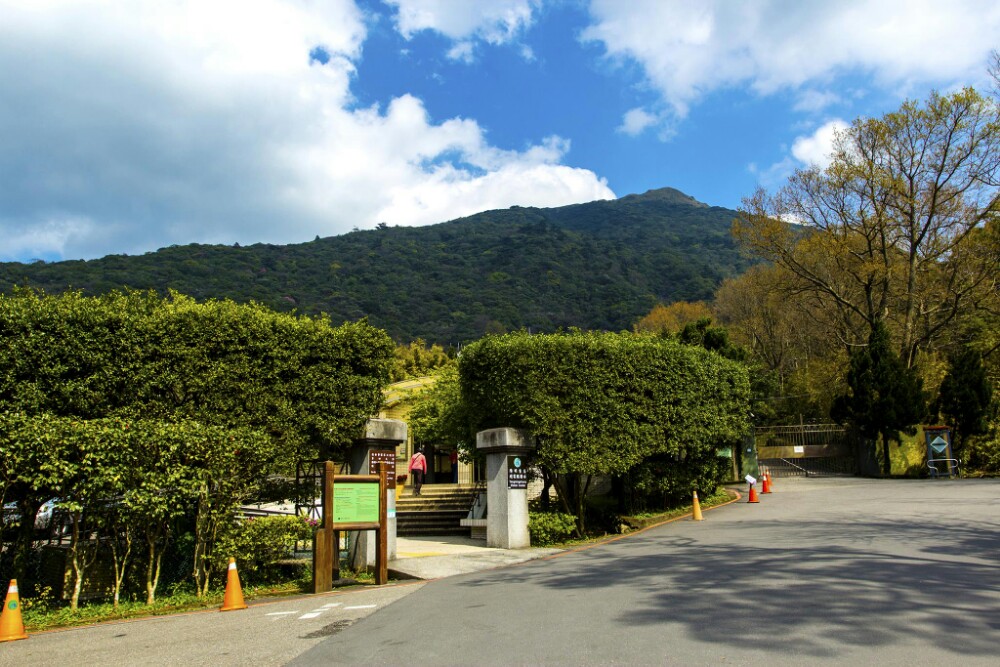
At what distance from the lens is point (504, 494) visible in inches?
562

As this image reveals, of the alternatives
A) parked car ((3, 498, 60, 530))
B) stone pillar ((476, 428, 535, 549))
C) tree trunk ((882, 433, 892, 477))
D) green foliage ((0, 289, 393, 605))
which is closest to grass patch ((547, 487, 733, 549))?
stone pillar ((476, 428, 535, 549))

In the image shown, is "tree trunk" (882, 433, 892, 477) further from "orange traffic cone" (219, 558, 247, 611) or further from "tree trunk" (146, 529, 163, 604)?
"tree trunk" (146, 529, 163, 604)

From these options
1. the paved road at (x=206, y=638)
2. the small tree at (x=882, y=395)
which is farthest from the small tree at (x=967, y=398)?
the paved road at (x=206, y=638)

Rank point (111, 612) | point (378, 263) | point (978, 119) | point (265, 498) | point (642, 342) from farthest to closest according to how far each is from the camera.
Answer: point (378, 263)
point (978, 119)
point (642, 342)
point (265, 498)
point (111, 612)

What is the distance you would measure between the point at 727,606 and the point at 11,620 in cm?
788

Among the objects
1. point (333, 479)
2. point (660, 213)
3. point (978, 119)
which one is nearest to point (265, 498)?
point (333, 479)

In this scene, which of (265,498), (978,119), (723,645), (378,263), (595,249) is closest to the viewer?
(723,645)

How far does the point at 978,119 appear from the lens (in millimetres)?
27875

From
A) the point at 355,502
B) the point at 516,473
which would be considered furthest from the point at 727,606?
the point at 516,473

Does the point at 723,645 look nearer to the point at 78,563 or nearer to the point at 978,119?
the point at 78,563

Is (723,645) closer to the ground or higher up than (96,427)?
closer to the ground

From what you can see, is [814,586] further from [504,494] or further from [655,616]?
[504,494]

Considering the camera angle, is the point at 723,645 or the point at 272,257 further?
the point at 272,257

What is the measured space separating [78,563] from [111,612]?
0.89 metres
